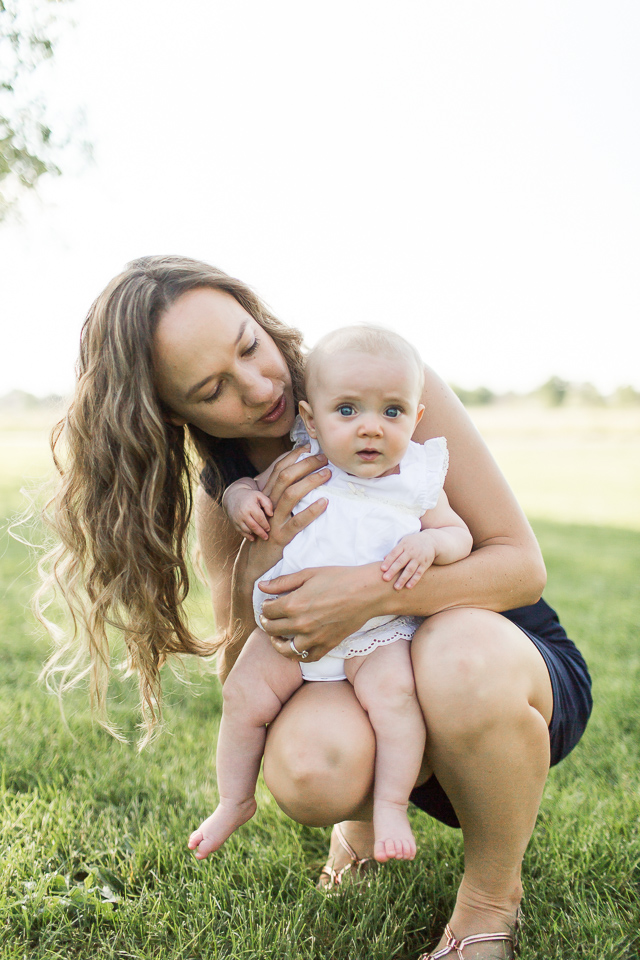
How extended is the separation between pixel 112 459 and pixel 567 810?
5.47 ft

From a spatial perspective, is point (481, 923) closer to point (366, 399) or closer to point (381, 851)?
point (381, 851)

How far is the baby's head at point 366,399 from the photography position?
177cm

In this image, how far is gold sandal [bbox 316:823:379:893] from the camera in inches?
76.5

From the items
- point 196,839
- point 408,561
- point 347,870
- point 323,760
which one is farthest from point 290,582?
point 347,870

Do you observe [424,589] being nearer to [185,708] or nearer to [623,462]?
[185,708]

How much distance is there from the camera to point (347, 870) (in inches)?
77.3

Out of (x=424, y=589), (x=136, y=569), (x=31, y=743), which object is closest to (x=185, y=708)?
(x=31, y=743)

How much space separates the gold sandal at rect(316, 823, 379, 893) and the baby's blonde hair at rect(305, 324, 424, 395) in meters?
1.24

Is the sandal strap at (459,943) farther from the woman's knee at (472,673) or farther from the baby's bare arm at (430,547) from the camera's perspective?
the baby's bare arm at (430,547)

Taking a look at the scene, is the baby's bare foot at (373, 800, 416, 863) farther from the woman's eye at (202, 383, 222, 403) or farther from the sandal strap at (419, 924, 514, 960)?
the woman's eye at (202, 383, 222, 403)

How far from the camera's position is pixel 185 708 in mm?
3188

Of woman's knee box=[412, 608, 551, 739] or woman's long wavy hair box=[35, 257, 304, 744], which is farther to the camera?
woman's long wavy hair box=[35, 257, 304, 744]

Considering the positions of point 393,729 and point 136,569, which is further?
point 136,569

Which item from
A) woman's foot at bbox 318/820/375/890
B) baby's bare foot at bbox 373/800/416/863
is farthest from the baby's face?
woman's foot at bbox 318/820/375/890
